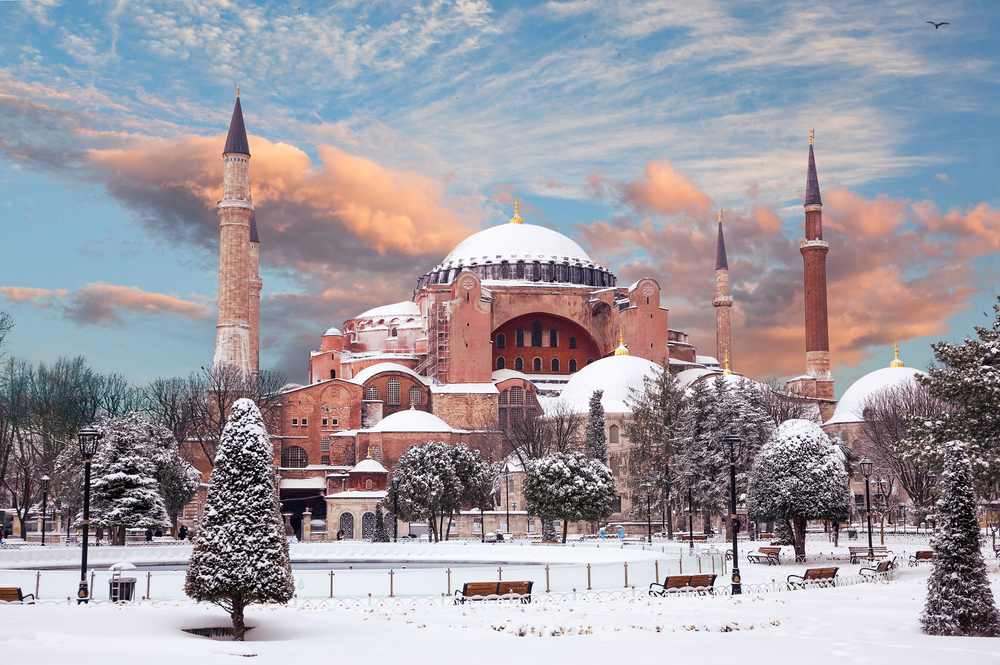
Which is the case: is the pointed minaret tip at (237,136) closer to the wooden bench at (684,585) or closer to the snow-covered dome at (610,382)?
the snow-covered dome at (610,382)

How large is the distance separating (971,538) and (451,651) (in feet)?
19.5

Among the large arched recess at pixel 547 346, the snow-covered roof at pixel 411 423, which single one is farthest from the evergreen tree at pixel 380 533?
the large arched recess at pixel 547 346

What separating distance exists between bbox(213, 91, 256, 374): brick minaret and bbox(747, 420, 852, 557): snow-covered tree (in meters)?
30.5

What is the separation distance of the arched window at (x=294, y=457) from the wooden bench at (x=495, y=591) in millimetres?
34715

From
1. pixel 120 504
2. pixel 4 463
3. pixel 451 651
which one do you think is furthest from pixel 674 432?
pixel 451 651

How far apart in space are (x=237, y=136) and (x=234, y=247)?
17.7 ft

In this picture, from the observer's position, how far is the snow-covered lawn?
984 cm

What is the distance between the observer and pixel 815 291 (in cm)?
5344

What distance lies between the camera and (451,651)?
412 inches

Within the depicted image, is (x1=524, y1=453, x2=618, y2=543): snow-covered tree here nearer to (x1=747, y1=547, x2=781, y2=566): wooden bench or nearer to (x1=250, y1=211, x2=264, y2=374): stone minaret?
(x1=747, y1=547, x2=781, y2=566): wooden bench

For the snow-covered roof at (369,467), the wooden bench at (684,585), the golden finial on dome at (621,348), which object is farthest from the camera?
the golden finial on dome at (621,348)

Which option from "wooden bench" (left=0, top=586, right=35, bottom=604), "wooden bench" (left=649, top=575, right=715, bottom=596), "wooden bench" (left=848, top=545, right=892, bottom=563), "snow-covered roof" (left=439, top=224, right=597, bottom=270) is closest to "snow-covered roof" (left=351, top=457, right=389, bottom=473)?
"snow-covered roof" (left=439, top=224, right=597, bottom=270)

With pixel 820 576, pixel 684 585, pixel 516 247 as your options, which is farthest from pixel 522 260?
pixel 684 585

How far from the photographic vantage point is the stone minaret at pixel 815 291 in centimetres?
5325
